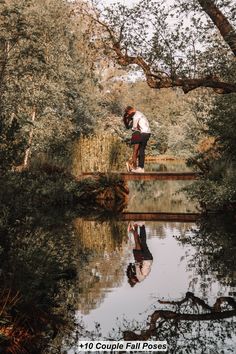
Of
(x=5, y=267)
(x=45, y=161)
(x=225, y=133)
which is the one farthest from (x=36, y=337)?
(x=45, y=161)

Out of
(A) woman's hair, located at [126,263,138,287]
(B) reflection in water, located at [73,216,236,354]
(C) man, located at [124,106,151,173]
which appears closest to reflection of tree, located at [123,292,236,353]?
(B) reflection in water, located at [73,216,236,354]

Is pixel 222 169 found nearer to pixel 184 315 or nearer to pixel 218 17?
pixel 218 17

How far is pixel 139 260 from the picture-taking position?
9289mm

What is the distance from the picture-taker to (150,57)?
15805mm

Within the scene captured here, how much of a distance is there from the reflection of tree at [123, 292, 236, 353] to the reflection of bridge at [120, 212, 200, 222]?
899 cm

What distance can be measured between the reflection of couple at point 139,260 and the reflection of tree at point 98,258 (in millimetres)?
150

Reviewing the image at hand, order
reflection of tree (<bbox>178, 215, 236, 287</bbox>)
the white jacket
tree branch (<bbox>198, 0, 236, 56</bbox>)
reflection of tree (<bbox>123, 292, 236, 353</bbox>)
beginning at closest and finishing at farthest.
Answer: reflection of tree (<bbox>123, 292, 236, 353</bbox>)
reflection of tree (<bbox>178, 215, 236, 287</bbox>)
tree branch (<bbox>198, 0, 236, 56</bbox>)
the white jacket

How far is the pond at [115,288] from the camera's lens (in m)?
5.18

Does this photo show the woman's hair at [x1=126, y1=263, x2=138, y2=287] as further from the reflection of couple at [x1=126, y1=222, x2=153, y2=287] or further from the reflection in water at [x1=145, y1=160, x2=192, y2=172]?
the reflection in water at [x1=145, y1=160, x2=192, y2=172]

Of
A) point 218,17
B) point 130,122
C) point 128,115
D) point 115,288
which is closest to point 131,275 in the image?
point 115,288

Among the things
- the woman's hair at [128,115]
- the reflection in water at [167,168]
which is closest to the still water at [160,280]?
the woman's hair at [128,115]

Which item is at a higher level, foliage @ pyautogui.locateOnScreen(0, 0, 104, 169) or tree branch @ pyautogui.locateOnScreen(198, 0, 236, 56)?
foliage @ pyautogui.locateOnScreen(0, 0, 104, 169)

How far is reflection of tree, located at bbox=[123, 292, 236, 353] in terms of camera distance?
4.98m

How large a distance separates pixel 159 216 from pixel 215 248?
6.34m
